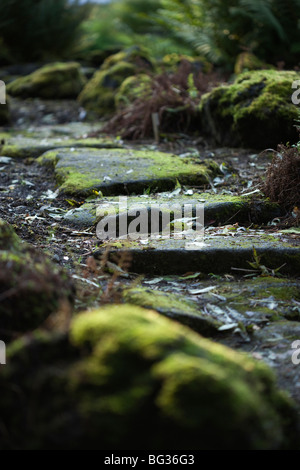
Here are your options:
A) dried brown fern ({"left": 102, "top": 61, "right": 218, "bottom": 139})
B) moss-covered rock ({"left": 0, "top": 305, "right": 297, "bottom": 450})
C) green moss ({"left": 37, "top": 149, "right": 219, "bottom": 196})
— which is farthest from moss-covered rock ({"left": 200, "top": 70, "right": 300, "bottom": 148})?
moss-covered rock ({"left": 0, "top": 305, "right": 297, "bottom": 450})

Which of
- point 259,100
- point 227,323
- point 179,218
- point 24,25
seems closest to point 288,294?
point 227,323

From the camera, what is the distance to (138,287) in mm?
2195

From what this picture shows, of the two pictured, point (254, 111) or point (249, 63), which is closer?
point (254, 111)

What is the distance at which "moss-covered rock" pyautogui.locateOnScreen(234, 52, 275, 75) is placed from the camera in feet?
19.4

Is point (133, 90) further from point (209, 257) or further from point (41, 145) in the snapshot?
point (209, 257)

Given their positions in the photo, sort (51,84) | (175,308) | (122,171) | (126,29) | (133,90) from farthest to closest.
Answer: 1. (126,29)
2. (51,84)
3. (133,90)
4. (122,171)
5. (175,308)

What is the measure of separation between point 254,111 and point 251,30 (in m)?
3.22

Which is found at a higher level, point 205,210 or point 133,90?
point 133,90

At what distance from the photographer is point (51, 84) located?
7.06 metres

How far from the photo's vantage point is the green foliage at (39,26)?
8.46 metres

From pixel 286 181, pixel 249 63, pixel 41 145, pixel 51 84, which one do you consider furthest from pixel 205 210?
pixel 51 84

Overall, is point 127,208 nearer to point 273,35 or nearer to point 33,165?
point 33,165

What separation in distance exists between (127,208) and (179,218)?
31 centimetres

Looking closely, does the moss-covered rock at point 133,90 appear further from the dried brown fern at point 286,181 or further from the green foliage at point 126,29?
the green foliage at point 126,29
